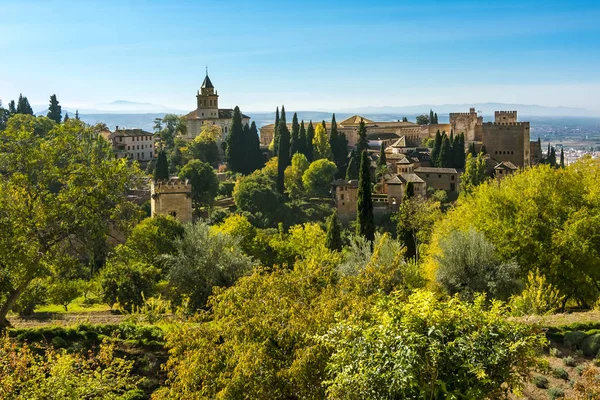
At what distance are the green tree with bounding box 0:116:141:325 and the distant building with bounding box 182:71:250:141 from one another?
2541 inches

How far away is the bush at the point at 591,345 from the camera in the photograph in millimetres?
14094

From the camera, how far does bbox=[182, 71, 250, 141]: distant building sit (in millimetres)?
82250

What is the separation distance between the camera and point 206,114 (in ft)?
273

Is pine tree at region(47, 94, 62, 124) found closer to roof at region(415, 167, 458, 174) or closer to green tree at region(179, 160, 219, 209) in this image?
green tree at region(179, 160, 219, 209)

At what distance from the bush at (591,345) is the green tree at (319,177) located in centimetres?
4451

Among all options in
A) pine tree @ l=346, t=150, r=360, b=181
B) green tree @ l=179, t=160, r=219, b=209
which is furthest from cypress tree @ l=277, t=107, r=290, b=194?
green tree @ l=179, t=160, r=219, b=209

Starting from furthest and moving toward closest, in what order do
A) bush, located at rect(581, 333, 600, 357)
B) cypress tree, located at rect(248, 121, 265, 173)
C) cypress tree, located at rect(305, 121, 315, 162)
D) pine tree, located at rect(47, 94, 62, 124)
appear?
pine tree, located at rect(47, 94, 62, 124), cypress tree, located at rect(248, 121, 265, 173), cypress tree, located at rect(305, 121, 315, 162), bush, located at rect(581, 333, 600, 357)

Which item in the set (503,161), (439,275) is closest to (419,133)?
(503,161)

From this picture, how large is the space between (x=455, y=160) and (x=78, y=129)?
48.2 metres

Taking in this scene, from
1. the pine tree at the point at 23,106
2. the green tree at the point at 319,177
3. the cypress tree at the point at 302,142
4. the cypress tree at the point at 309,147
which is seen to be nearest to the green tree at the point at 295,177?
the green tree at the point at 319,177

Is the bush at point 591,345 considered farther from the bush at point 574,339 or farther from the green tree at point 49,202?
the green tree at point 49,202

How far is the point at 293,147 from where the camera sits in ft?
212

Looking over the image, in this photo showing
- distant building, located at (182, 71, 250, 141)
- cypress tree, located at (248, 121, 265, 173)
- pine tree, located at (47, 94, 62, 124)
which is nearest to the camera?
cypress tree, located at (248, 121, 265, 173)

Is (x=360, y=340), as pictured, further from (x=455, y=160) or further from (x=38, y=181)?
(x=455, y=160)
